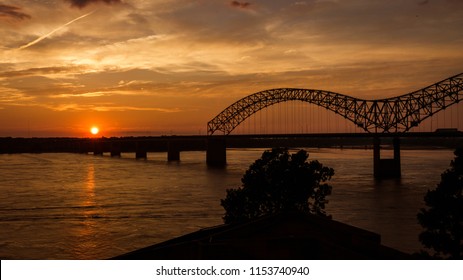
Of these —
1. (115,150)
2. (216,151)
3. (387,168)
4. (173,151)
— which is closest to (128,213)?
(387,168)

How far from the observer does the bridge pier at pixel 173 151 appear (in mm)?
148375

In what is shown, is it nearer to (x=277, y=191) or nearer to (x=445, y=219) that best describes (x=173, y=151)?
(x=277, y=191)

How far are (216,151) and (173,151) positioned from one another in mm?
24634

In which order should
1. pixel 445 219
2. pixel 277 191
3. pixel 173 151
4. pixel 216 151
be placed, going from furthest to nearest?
pixel 173 151
pixel 216 151
pixel 277 191
pixel 445 219

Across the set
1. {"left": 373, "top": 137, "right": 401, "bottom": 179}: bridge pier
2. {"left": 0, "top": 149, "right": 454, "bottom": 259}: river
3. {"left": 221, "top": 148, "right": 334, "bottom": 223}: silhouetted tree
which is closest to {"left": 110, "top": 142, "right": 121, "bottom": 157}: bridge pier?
{"left": 373, "top": 137, "right": 401, "bottom": 179}: bridge pier

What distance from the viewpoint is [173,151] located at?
151 meters

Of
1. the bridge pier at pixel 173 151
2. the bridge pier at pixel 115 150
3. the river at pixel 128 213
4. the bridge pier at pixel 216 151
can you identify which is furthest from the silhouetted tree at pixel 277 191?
the bridge pier at pixel 115 150

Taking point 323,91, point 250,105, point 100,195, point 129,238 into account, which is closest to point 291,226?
point 129,238

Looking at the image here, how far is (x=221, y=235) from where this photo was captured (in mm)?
14312

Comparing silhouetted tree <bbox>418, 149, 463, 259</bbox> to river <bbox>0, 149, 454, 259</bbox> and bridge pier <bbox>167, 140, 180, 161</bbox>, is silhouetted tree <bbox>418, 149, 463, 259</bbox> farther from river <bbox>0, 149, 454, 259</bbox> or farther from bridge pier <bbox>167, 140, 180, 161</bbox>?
bridge pier <bbox>167, 140, 180, 161</bbox>

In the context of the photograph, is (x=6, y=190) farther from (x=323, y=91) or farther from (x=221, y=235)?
(x=323, y=91)

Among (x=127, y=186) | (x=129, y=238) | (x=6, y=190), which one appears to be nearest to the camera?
(x=129, y=238)
